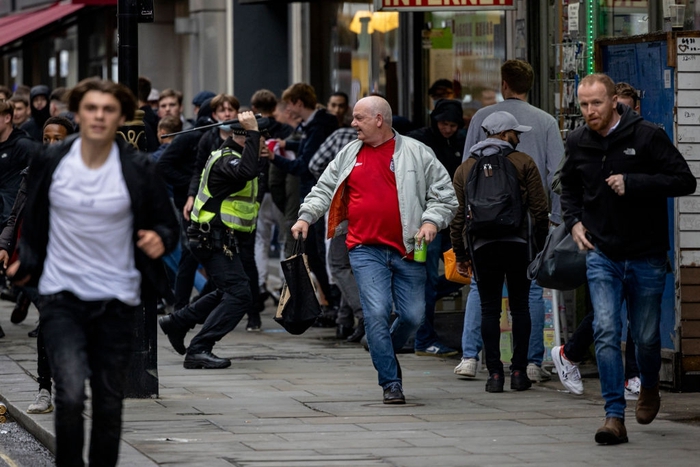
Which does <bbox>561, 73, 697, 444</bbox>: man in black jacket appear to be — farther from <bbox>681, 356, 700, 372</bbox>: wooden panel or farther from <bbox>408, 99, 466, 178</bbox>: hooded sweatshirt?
<bbox>408, 99, 466, 178</bbox>: hooded sweatshirt

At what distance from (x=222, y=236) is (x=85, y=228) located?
451cm

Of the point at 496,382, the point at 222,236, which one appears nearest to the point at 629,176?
the point at 496,382

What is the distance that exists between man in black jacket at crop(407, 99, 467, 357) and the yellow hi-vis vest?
1.32 metres

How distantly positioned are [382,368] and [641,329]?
1.71 meters

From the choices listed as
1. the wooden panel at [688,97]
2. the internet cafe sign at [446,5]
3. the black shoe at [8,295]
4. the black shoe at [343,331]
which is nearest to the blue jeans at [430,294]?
the black shoe at [343,331]

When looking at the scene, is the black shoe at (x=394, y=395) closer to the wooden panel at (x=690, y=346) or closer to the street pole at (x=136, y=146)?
the street pole at (x=136, y=146)

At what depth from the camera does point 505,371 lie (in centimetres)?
982

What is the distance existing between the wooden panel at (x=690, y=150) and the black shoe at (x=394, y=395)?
2.17 metres

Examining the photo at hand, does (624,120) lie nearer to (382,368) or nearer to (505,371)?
(382,368)

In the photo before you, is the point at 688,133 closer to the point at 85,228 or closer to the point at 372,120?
the point at 372,120

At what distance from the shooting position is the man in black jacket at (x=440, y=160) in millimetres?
10875

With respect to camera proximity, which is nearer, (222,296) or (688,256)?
(688,256)

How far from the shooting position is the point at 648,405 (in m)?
7.50

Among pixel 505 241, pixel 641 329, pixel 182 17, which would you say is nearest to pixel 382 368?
pixel 505 241
